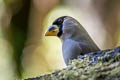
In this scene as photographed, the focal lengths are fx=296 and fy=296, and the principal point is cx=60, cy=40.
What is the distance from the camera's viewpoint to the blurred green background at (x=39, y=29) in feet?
9.83

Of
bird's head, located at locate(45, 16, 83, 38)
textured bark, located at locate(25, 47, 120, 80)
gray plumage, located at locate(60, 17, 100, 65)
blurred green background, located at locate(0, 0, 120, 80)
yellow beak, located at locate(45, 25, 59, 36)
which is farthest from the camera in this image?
blurred green background, located at locate(0, 0, 120, 80)

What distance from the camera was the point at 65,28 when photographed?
1893 mm

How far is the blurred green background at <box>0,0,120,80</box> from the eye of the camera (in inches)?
118

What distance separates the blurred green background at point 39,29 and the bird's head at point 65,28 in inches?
30.4

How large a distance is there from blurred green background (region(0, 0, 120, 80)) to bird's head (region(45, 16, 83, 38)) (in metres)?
0.77

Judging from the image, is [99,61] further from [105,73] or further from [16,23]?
[16,23]

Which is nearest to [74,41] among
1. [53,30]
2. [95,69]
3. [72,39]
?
[72,39]

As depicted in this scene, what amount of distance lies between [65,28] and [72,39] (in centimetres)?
17

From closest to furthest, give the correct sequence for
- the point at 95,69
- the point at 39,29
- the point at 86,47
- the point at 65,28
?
the point at 95,69, the point at 86,47, the point at 65,28, the point at 39,29

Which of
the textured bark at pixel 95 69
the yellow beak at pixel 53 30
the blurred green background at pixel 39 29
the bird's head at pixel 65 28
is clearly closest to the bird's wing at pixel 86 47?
the bird's head at pixel 65 28

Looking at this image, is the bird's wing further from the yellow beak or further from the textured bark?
the textured bark

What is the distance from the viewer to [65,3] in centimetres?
364

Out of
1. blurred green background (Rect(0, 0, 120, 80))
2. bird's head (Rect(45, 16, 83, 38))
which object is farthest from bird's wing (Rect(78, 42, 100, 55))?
blurred green background (Rect(0, 0, 120, 80))

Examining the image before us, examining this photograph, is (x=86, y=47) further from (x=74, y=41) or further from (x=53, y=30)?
(x=53, y=30)
